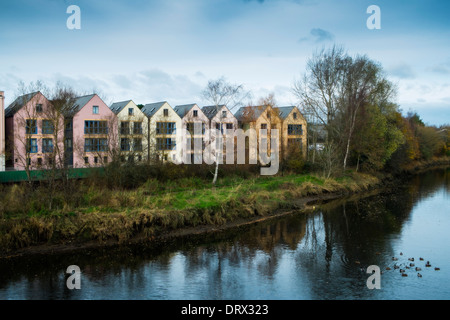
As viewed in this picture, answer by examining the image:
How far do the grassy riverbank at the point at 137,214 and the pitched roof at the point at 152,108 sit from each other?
818 inches

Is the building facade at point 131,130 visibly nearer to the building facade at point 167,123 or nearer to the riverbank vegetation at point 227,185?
the building facade at point 167,123

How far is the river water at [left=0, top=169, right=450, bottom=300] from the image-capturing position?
11828 millimetres

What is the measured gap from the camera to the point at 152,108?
4825 centimetres

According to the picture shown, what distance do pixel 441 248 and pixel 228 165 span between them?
20.0 metres

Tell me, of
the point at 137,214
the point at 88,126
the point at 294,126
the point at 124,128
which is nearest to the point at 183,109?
the point at 88,126

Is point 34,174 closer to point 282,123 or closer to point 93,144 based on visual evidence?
point 93,144

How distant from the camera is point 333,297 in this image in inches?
450

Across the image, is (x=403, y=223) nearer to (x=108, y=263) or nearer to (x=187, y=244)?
(x=187, y=244)

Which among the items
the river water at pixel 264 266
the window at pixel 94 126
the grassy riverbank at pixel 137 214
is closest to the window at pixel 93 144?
the window at pixel 94 126

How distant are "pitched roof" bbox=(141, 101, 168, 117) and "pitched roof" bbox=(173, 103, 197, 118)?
10.0ft

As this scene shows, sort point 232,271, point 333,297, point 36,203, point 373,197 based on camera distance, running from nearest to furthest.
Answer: point 333,297
point 232,271
point 36,203
point 373,197

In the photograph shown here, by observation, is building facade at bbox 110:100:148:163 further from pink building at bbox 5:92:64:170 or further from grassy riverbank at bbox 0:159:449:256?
grassy riverbank at bbox 0:159:449:256

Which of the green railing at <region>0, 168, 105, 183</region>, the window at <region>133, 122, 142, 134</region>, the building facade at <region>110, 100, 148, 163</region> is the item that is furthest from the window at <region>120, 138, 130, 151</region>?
the green railing at <region>0, 168, 105, 183</region>

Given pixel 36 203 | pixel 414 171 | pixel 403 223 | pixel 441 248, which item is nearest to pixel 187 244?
pixel 36 203
